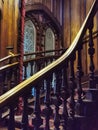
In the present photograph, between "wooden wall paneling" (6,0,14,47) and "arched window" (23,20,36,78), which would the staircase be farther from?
"arched window" (23,20,36,78)

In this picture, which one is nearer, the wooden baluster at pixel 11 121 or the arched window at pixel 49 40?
the wooden baluster at pixel 11 121

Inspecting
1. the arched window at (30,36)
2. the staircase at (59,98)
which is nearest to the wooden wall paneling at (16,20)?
the arched window at (30,36)

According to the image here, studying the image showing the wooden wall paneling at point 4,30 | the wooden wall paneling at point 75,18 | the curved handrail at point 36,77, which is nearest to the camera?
the curved handrail at point 36,77

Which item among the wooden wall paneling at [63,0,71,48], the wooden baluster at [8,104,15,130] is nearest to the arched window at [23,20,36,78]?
the wooden wall paneling at [63,0,71,48]

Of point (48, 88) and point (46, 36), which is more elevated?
point (46, 36)

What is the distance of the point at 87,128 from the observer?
7.73 feet

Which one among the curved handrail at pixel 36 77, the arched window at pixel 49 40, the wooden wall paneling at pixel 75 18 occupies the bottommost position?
the curved handrail at pixel 36 77

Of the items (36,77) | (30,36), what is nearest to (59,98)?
(36,77)

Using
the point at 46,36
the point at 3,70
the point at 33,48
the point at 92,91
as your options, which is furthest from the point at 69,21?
the point at 92,91

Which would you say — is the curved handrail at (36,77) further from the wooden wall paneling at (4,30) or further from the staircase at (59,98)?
the wooden wall paneling at (4,30)

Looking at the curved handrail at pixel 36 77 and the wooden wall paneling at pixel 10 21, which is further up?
the wooden wall paneling at pixel 10 21

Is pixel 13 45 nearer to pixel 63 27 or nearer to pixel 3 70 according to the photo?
pixel 3 70

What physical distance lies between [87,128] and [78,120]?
0.54ft

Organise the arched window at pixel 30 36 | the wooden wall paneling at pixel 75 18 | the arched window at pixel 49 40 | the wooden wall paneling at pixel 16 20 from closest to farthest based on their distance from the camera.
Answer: the wooden wall paneling at pixel 16 20
the arched window at pixel 30 36
the arched window at pixel 49 40
the wooden wall paneling at pixel 75 18
